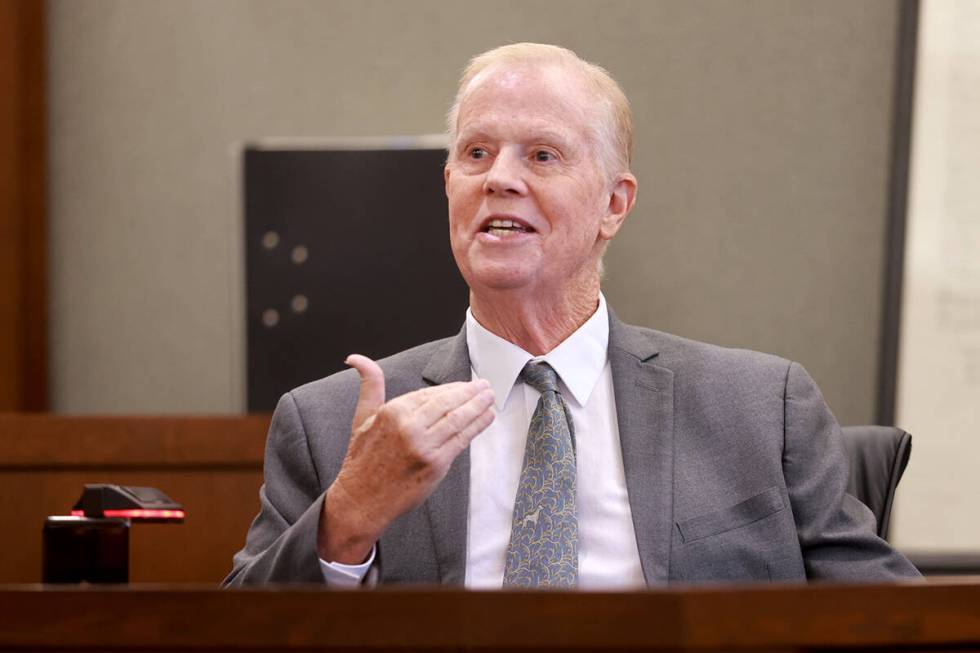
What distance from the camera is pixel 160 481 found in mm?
2584

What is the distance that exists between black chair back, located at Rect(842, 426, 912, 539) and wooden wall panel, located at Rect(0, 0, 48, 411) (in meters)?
1.86

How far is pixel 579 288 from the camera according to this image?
1956 mm

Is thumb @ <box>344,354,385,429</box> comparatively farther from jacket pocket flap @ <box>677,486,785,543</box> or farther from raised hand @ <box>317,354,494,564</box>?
jacket pocket flap @ <box>677,486,785,543</box>

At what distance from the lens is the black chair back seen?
78.4 inches

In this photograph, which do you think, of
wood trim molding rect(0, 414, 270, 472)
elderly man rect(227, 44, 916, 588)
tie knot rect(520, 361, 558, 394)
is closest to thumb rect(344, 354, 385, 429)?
elderly man rect(227, 44, 916, 588)

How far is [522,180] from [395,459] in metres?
0.54

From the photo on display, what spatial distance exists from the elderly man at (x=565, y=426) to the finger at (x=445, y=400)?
95 millimetres

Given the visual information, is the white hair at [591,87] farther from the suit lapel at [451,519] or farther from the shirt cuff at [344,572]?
the shirt cuff at [344,572]

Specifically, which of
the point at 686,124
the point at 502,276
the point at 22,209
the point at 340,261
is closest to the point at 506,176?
the point at 502,276

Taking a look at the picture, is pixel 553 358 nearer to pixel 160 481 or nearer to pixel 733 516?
pixel 733 516

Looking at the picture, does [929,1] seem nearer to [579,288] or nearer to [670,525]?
[579,288]

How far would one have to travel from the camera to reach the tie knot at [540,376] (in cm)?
184

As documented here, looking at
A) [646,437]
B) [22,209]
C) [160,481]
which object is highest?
[22,209]

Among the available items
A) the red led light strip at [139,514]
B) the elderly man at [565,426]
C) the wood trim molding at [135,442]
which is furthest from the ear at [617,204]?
the wood trim molding at [135,442]
